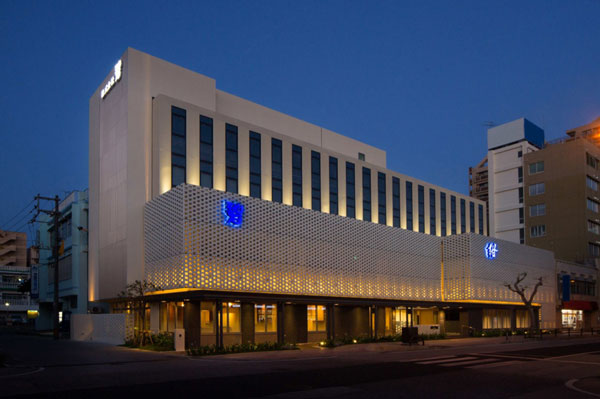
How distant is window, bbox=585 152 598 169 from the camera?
8488 cm

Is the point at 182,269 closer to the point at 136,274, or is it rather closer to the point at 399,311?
the point at 136,274

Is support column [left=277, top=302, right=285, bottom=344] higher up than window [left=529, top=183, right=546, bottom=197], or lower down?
lower down

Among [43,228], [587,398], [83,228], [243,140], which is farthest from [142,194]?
[43,228]

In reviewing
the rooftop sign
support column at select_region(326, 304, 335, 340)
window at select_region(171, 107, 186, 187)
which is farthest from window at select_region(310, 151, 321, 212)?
the rooftop sign

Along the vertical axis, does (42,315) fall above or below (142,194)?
below

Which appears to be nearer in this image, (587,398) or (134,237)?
(587,398)

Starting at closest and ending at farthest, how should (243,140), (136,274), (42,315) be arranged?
(136,274) → (243,140) → (42,315)

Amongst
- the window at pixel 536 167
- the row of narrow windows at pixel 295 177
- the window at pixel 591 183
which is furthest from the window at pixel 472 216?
the window at pixel 591 183

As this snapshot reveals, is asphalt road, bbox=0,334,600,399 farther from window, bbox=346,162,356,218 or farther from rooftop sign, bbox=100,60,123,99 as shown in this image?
window, bbox=346,162,356,218

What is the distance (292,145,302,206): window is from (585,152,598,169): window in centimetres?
5680

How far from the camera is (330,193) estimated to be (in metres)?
52.1

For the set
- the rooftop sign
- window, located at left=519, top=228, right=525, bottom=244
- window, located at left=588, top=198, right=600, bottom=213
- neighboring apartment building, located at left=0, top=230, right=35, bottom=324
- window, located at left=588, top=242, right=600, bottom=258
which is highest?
the rooftop sign

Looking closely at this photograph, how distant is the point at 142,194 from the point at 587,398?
3369cm

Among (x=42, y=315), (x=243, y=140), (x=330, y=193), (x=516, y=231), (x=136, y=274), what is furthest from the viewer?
(x=516, y=231)
